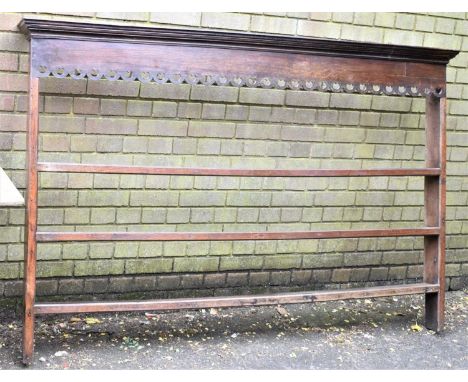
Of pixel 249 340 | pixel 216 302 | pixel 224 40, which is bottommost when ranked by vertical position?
pixel 249 340

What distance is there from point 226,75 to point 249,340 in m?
1.77

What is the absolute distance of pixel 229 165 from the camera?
14.5 feet

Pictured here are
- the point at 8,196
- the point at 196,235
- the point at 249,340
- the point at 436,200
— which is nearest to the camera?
the point at 8,196

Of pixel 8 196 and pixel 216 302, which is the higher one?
pixel 8 196

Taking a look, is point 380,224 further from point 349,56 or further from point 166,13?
point 166,13

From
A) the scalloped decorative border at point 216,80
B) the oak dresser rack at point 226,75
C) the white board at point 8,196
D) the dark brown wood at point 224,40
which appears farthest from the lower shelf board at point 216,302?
the dark brown wood at point 224,40

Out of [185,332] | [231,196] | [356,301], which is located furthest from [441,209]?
[185,332]

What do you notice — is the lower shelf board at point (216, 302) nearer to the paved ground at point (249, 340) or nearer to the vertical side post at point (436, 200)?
the vertical side post at point (436, 200)

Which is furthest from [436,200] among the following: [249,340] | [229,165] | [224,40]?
[224,40]

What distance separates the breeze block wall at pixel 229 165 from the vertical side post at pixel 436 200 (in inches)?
27.0

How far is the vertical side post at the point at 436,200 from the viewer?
160 inches

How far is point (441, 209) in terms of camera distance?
4094mm

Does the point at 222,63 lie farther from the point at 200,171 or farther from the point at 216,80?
the point at 200,171

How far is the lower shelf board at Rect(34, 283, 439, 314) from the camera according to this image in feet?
11.3
